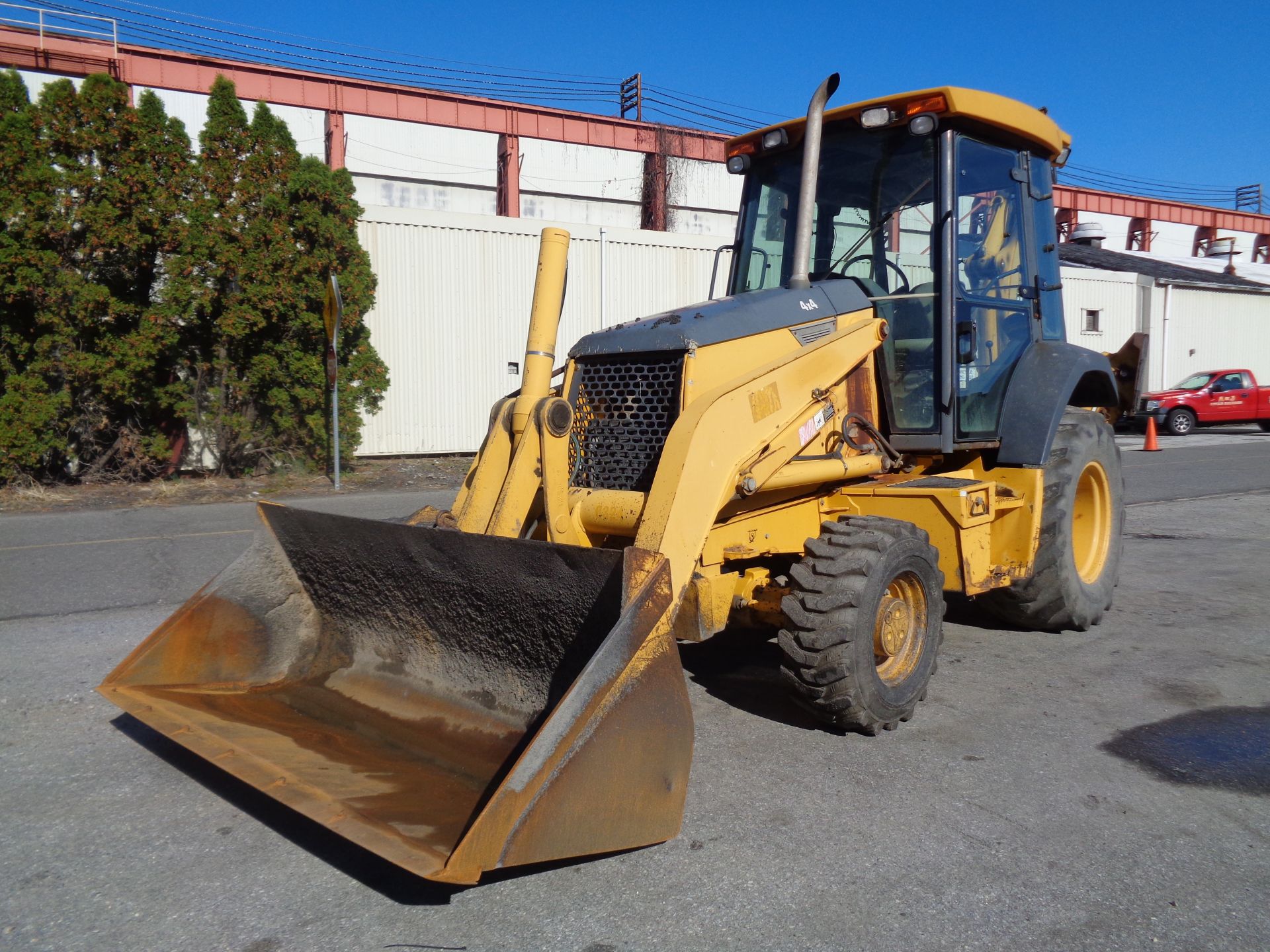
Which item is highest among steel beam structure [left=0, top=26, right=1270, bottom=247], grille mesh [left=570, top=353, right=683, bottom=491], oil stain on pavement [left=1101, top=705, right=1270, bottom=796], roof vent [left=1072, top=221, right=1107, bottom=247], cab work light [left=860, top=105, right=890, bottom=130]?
steel beam structure [left=0, top=26, right=1270, bottom=247]

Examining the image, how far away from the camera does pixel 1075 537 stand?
6.94 m

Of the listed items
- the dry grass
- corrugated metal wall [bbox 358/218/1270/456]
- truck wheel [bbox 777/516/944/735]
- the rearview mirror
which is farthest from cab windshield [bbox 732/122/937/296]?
corrugated metal wall [bbox 358/218/1270/456]

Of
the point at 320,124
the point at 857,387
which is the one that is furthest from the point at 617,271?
the point at 857,387

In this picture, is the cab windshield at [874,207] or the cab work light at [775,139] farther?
the cab work light at [775,139]

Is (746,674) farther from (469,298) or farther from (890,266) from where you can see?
(469,298)

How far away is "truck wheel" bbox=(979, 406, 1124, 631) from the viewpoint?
19.3ft

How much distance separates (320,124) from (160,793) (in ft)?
83.6

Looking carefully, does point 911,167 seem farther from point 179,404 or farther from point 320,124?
point 320,124

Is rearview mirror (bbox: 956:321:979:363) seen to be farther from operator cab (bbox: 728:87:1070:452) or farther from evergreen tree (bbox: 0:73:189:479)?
evergreen tree (bbox: 0:73:189:479)

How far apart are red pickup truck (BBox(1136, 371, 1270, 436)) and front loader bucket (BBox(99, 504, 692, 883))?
25.6 metres

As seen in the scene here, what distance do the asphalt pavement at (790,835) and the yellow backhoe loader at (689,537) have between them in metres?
0.26

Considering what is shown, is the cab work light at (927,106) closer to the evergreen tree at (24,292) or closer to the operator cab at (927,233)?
the operator cab at (927,233)

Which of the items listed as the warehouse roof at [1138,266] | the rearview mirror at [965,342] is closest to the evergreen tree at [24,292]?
Answer: the rearview mirror at [965,342]

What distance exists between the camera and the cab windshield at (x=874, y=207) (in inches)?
215
